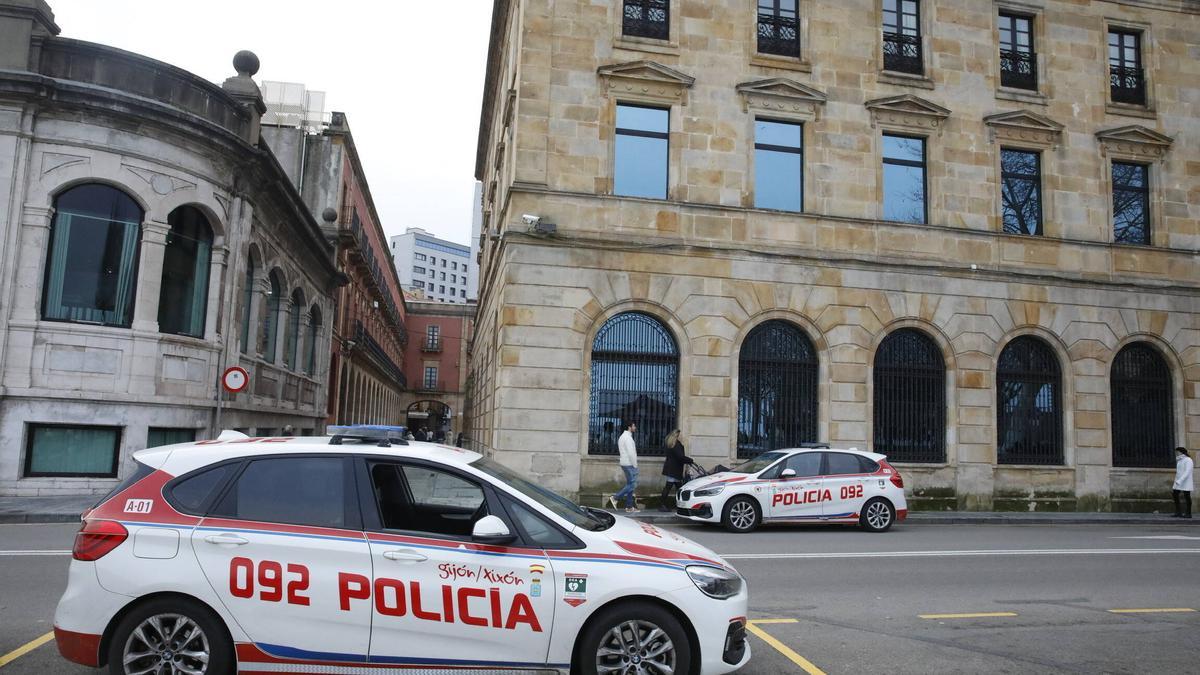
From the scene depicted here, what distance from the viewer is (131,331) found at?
54.7ft

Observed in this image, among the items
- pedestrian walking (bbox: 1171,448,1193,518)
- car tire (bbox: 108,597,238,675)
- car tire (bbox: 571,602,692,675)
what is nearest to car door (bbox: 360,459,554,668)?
car tire (bbox: 571,602,692,675)

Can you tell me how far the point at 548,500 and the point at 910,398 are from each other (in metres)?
15.9

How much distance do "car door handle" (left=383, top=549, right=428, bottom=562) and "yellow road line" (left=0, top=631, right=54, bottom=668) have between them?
293 centimetres

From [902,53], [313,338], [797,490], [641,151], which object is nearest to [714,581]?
[797,490]

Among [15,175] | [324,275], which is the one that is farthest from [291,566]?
[324,275]

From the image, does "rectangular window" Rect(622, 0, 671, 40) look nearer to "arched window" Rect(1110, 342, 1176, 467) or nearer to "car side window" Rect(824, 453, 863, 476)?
"car side window" Rect(824, 453, 863, 476)

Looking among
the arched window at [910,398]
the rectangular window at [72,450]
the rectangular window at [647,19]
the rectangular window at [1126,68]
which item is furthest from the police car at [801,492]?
the rectangular window at [1126,68]

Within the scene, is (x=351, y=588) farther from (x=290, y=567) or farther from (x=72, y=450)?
(x=72, y=450)

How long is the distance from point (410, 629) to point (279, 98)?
40900 millimetres

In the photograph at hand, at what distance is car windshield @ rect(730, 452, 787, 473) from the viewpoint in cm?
1454

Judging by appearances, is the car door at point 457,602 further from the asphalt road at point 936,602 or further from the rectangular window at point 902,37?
the rectangular window at point 902,37

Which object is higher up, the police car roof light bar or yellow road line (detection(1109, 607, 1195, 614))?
the police car roof light bar

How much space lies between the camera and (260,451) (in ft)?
16.5

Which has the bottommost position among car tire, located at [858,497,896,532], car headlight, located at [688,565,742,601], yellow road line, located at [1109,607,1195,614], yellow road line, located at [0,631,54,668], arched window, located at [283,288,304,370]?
yellow road line, located at [0,631,54,668]
